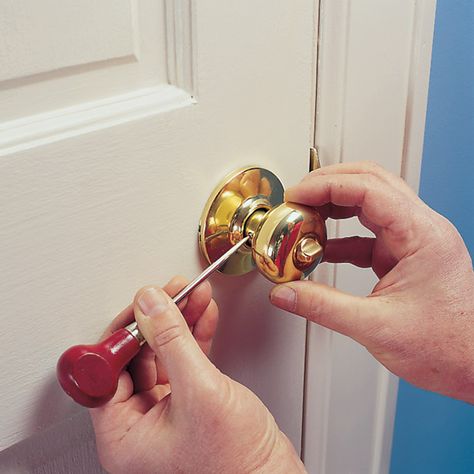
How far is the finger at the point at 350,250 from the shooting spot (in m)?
0.61

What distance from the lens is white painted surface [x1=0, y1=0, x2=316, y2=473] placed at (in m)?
0.41

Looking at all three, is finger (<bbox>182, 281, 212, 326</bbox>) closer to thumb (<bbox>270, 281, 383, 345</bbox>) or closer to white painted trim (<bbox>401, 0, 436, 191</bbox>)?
thumb (<bbox>270, 281, 383, 345</bbox>)

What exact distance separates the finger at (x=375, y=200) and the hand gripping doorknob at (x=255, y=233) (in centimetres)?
2

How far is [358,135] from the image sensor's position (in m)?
0.61

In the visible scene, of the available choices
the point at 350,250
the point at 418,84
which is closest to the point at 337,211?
the point at 350,250

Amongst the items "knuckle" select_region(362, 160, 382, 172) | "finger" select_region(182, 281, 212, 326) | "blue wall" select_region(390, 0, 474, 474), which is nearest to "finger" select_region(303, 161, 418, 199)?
"knuckle" select_region(362, 160, 382, 172)

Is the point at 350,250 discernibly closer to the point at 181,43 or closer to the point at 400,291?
the point at 400,291

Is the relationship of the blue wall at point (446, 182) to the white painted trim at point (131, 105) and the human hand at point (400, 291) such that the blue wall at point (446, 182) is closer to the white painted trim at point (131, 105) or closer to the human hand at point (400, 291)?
the human hand at point (400, 291)

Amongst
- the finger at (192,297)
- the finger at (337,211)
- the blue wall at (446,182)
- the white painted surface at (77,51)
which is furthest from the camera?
the blue wall at (446,182)

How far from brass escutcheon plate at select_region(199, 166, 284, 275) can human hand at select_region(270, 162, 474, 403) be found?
17mm

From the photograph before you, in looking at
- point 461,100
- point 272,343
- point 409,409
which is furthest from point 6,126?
A: point 409,409

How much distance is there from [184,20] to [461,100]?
449 millimetres

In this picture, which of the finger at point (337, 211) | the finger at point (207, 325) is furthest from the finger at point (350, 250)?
the finger at point (207, 325)

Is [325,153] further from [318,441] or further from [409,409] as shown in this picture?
[409,409]
